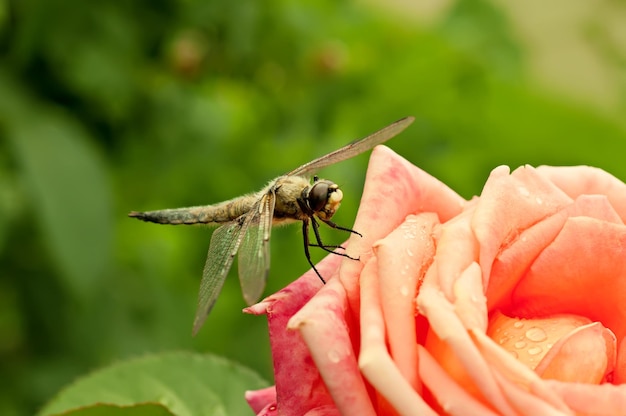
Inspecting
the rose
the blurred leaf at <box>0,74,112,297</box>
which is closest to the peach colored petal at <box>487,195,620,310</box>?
the rose

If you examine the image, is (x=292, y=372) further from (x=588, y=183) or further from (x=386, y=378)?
(x=588, y=183)

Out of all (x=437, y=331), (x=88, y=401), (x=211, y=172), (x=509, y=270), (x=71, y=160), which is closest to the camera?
(x=437, y=331)

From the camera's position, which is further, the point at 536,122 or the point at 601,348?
the point at 536,122

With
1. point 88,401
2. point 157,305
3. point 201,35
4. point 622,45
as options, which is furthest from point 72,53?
point 622,45

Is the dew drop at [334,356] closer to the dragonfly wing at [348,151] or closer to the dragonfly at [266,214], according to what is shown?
the dragonfly at [266,214]

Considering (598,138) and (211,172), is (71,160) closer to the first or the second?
(211,172)

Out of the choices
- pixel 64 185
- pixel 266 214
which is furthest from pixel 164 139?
pixel 266 214

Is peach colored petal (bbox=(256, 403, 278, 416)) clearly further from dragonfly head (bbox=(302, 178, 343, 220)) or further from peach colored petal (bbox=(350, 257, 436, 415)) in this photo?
dragonfly head (bbox=(302, 178, 343, 220))
